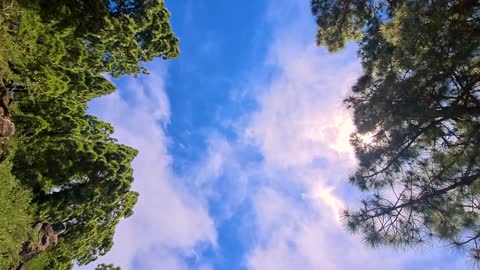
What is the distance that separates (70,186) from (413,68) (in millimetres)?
14002

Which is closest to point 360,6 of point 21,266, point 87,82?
point 87,82

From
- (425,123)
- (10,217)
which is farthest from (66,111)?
(425,123)

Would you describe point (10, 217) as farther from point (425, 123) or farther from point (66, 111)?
point (425, 123)

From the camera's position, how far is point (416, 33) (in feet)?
19.4

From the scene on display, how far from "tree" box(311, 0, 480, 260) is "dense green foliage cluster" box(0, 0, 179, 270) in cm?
961

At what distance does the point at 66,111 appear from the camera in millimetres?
13102

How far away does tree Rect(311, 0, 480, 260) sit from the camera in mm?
5887

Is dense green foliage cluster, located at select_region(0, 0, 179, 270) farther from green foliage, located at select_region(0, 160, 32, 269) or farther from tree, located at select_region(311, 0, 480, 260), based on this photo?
tree, located at select_region(311, 0, 480, 260)

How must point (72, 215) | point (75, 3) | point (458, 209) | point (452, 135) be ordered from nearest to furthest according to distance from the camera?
1. point (458, 209)
2. point (452, 135)
3. point (75, 3)
4. point (72, 215)

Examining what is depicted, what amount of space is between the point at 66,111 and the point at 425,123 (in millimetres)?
12883

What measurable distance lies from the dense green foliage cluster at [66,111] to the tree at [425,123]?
31.5 ft

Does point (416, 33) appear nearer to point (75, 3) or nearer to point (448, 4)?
point (448, 4)

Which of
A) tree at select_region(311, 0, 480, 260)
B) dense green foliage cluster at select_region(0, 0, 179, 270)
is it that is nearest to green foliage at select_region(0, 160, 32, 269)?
dense green foliage cluster at select_region(0, 0, 179, 270)

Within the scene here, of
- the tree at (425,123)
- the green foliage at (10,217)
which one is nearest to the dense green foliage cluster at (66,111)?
the green foliage at (10,217)
